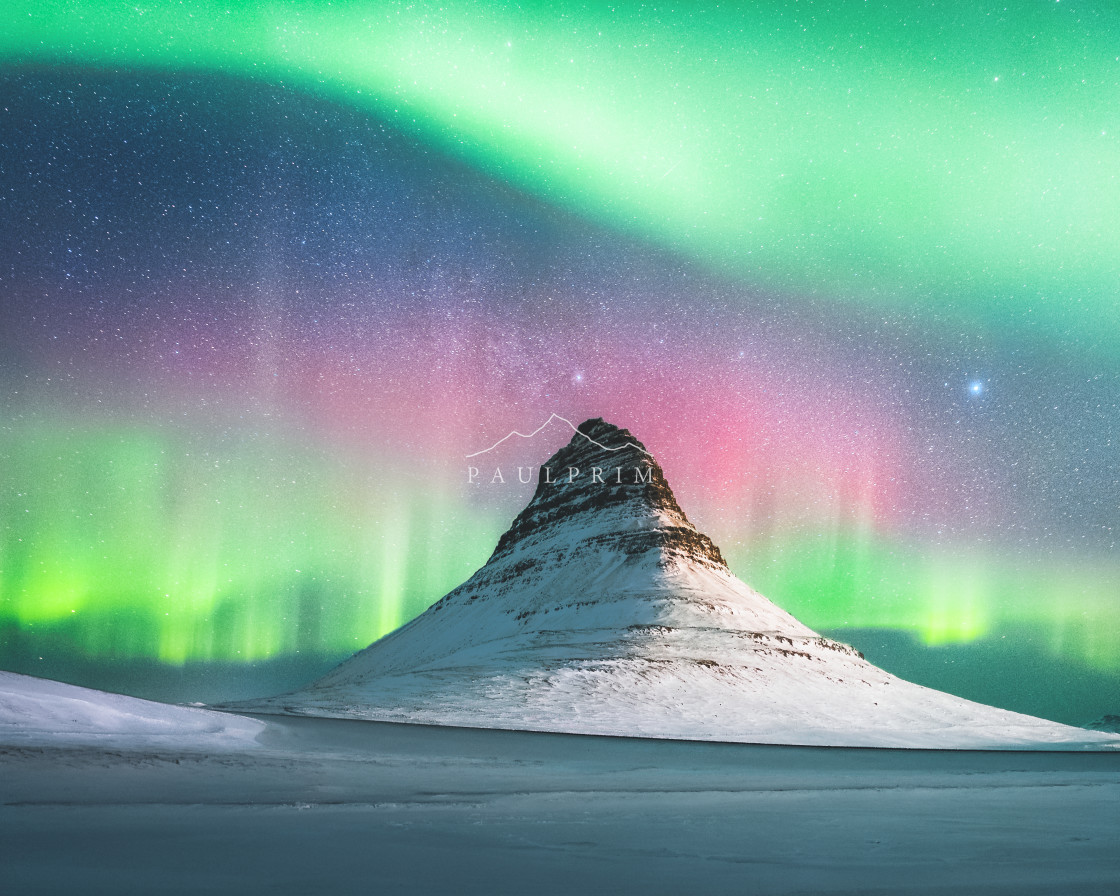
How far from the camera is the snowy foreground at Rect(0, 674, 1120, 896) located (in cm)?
656

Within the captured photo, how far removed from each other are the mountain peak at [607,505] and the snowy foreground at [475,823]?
9727 centimetres

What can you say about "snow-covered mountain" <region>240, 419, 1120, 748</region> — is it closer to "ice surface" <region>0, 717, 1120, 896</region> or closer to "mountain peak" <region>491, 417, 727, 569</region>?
"mountain peak" <region>491, 417, 727, 569</region>

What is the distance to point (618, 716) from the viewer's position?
52406 millimetres

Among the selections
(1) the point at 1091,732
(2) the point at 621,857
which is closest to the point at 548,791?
(2) the point at 621,857

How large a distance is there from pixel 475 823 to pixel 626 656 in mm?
69664

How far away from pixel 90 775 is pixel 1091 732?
8530 cm

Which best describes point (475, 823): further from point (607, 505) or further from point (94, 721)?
point (607, 505)

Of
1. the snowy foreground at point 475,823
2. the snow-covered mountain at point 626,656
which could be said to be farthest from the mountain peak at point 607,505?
the snowy foreground at point 475,823

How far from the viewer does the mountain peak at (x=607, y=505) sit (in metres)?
122

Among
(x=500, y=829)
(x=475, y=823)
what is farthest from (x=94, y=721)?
(x=500, y=829)

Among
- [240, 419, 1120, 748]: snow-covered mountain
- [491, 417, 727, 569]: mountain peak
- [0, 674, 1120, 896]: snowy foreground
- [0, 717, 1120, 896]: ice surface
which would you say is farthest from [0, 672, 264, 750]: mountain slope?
[491, 417, 727, 569]: mountain peak

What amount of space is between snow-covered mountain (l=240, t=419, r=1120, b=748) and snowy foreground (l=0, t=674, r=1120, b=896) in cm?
2705

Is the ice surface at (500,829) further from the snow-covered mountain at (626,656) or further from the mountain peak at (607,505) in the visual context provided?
the mountain peak at (607,505)

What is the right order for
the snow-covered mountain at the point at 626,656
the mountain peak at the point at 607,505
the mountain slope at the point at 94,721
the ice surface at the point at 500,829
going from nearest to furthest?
the ice surface at the point at 500,829, the mountain slope at the point at 94,721, the snow-covered mountain at the point at 626,656, the mountain peak at the point at 607,505
